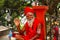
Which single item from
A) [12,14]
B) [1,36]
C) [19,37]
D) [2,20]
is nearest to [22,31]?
[19,37]

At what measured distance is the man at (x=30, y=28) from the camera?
4.04ft

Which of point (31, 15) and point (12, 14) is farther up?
point (31, 15)

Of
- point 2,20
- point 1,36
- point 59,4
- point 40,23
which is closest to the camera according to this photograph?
point 40,23

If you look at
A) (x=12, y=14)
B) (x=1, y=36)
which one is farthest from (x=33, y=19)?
(x=12, y=14)

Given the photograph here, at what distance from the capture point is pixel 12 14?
2115 mm

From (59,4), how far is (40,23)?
3.06 feet

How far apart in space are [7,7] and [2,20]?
0.19 meters

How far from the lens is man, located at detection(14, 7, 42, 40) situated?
1.23 meters

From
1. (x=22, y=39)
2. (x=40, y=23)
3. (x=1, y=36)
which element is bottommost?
(x=1, y=36)

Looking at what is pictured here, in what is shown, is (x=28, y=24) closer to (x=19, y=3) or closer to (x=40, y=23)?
(x=40, y=23)

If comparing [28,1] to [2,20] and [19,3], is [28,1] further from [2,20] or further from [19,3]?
[2,20]

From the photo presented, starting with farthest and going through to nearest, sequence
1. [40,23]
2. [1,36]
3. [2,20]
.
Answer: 1. [2,20]
2. [1,36]
3. [40,23]

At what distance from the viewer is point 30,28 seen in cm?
128

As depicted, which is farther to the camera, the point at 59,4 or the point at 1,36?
the point at 59,4
